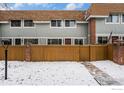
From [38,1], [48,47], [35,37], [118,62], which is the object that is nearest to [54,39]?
[35,37]

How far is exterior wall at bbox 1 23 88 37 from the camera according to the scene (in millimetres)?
33531

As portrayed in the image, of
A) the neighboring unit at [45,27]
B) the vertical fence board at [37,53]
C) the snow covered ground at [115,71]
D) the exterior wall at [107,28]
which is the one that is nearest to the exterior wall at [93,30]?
the exterior wall at [107,28]

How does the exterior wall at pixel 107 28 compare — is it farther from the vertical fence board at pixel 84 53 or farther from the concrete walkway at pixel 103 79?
the concrete walkway at pixel 103 79

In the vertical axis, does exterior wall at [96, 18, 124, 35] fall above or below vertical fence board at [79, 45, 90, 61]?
above

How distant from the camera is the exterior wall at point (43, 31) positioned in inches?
1320

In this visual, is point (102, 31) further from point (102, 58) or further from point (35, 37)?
point (35, 37)

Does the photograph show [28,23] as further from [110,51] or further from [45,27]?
[110,51]

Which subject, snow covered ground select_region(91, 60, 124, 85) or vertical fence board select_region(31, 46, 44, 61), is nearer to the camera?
snow covered ground select_region(91, 60, 124, 85)

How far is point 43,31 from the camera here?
33719mm

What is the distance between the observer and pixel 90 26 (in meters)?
30.8

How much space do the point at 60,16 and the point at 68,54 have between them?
11.1 meters

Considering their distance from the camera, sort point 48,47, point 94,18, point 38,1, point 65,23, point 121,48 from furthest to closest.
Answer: point 65,23, point 94,18, point 48,47, point 121,48, point 38,1

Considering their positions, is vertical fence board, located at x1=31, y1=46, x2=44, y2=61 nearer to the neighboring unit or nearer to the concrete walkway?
the concrete walkway

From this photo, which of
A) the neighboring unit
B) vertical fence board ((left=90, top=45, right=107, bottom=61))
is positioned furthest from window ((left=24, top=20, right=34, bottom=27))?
vertical fence board ((left=90, top=45, right=107, bottom=61))
